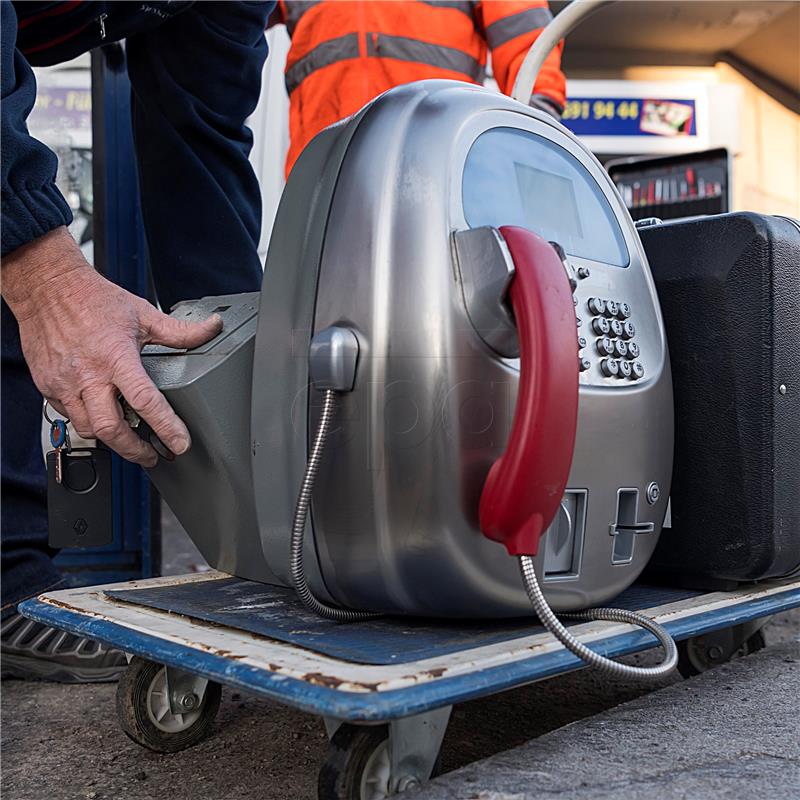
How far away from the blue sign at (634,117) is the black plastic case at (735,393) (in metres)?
3.71

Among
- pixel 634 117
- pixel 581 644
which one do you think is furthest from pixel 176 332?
pixel 634 117

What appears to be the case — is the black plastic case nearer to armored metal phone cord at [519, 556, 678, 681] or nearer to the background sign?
armored metal phone cord at [519, 556, 678, 681]

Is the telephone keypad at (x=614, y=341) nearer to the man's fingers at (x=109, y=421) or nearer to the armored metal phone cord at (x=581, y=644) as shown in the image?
the armored metal phone cord at (x=581, y=644)

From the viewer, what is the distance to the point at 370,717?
2.41 ft

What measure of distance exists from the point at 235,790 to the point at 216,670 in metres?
0.26

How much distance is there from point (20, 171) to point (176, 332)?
0.23m

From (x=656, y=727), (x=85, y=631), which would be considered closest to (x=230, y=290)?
(x=85, y=631)

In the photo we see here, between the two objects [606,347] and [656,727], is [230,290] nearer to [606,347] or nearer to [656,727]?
[606,347]

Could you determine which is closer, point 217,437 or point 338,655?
point 338,655

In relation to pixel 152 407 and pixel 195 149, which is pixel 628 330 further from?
pixel 195 149

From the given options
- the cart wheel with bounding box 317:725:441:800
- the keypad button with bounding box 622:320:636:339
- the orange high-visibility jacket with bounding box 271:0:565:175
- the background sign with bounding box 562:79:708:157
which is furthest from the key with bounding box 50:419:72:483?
the background sign with bounding box 562:79:708:157

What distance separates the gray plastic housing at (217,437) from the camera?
41.8 inches

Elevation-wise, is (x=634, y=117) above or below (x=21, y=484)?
above

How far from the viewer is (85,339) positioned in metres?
1.05
